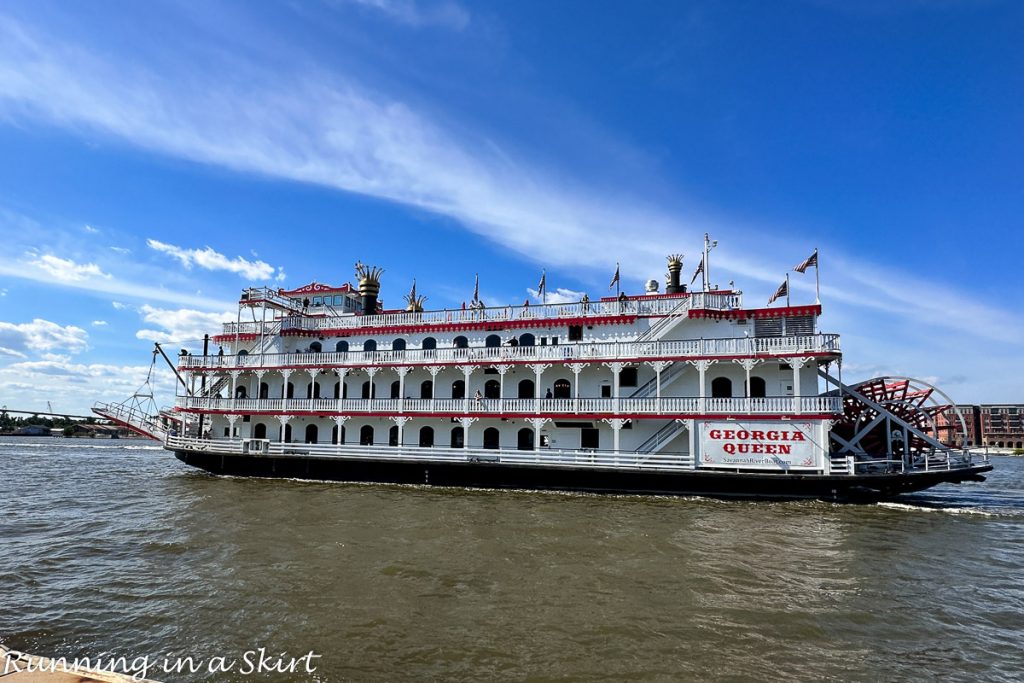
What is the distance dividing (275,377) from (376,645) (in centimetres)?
2571

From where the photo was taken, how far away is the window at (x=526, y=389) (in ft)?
87.8

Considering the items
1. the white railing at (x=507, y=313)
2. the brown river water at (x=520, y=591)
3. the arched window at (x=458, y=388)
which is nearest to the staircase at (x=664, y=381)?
the white railing at (x=507, y=313)

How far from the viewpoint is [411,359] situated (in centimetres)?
2753

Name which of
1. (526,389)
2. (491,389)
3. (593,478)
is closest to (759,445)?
(593,478)

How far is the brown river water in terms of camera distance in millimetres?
7855

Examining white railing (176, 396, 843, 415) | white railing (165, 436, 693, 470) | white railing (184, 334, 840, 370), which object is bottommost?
white railing (165, 436, 693, 470)

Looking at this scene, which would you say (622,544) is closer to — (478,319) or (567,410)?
(567,410)

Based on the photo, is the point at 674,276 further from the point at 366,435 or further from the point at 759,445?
the point at 366,435

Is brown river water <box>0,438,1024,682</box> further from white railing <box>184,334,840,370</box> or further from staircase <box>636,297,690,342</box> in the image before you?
staircase <box>636,297,690,342</box>

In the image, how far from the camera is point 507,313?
27344 millimetres

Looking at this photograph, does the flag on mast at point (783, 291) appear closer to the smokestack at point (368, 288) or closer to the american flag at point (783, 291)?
the american flag at point (783, 291)

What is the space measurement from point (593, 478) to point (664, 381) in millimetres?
5223

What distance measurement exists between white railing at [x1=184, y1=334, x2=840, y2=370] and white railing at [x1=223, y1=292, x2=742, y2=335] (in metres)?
1.74

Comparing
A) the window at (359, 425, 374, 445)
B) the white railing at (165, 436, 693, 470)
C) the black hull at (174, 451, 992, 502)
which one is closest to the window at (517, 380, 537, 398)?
the white railing at (165, 436, 693, 470)
